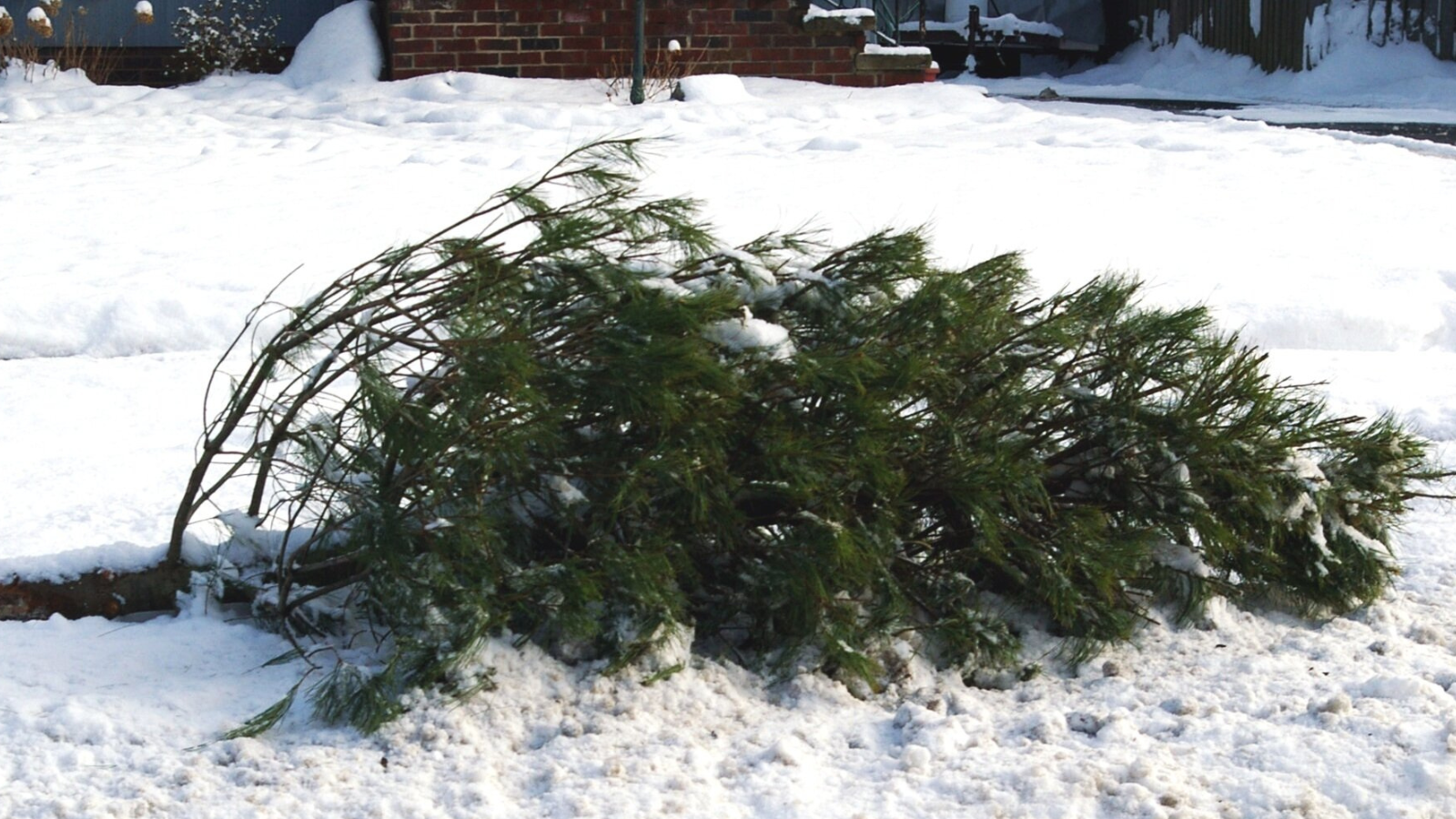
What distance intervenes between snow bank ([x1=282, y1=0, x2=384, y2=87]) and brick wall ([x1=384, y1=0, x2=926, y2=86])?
0.90 ft

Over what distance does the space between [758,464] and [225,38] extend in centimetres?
1094

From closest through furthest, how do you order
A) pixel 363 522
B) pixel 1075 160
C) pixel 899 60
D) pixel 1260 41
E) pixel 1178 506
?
pixel 363 522 → pixel 1178 506 → pixel 1075 160 → pixel 899 60 → pixel 1260 41

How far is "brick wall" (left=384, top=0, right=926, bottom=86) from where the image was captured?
11.0 meters

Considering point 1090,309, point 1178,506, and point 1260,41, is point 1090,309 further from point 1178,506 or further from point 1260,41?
point 1260,41

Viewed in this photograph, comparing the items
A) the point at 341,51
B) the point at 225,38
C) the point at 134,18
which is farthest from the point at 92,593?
the point at 134,18

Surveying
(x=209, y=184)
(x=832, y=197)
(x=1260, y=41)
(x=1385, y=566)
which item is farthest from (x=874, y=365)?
(x=1260, y=41)

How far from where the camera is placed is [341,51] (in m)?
11.5

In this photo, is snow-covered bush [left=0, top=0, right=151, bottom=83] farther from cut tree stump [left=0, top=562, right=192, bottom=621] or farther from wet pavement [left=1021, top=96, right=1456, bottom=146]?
cut tree stump [left=0, top=562, right=192, bottom=621]

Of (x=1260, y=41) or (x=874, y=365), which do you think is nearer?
(x=874, y=365)

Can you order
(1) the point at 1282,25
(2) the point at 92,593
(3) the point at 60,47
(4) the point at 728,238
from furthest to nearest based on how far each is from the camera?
(1) the point at 1282,25 → (3) the point at 60,47 → (4) the point at 728,238 → (2) the point at 92,593

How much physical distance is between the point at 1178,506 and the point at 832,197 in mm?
4187

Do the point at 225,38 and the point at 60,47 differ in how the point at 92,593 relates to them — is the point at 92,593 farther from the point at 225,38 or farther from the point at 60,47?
the point at 60,47

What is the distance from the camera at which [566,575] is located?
102 inches

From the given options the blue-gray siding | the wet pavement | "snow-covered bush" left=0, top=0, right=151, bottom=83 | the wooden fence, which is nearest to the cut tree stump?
the wet pavement
